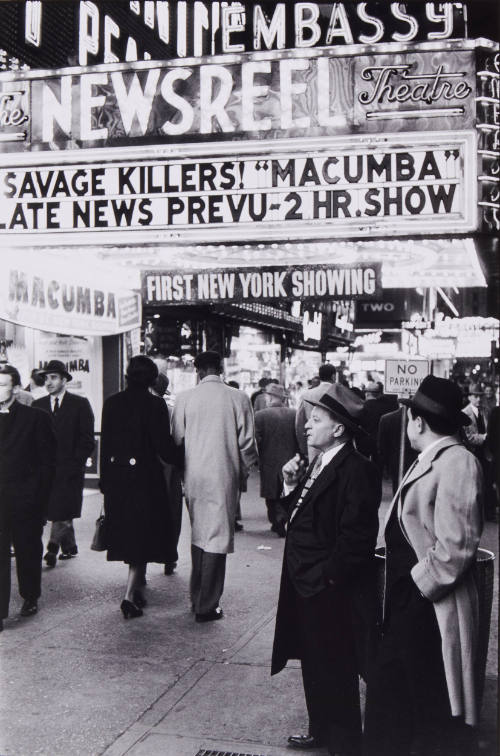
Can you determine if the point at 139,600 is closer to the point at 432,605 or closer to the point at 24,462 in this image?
the point at 24,462

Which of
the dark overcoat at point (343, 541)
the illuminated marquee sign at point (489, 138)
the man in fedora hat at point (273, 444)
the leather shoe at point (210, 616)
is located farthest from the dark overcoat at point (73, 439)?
the dark overcoat at point (343, 541)

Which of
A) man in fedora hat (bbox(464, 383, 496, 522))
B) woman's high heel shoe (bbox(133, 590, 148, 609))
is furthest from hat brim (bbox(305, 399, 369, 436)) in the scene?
man in fedora hat (bbox(464, 383, 496, 522))

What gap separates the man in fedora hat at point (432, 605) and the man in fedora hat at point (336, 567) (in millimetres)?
314

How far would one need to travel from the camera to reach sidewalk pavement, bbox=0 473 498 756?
4414 mm

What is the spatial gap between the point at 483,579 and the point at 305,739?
50.0 inches

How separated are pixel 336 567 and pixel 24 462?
11.5ft

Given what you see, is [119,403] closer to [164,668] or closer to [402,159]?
[164,668]

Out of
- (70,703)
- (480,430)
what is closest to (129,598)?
(70,703)

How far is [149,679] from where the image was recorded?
17.4 feet

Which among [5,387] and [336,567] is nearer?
[336,567]

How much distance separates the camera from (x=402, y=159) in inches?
246

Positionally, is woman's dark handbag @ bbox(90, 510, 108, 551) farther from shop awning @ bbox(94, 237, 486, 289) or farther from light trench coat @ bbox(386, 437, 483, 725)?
shop awning @ bbox(94, 237, 486, 289)

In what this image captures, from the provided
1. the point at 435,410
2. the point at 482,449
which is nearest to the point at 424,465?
the point at 435,410

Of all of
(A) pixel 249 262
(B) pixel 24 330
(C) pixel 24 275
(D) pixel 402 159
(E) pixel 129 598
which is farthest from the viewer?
(B) pixel 24 330
